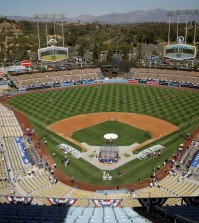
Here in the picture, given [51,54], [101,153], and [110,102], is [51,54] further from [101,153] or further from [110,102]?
[101,153]

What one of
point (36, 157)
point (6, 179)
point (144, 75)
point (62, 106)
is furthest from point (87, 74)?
point (6, 179)

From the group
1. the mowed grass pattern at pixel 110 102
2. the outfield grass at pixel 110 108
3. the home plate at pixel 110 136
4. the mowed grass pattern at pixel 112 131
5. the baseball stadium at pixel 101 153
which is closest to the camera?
the baseball stadium at pixel 101 153

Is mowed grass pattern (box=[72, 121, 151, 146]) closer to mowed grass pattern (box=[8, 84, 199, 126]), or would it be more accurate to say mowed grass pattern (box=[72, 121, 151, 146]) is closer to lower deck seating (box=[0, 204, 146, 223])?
mowed grass pattern (box=[8, 84, 199, 126])

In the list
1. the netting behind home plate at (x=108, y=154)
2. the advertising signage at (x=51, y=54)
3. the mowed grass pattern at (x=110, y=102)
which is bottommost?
the netting behind home plate at (x=108, y=154)

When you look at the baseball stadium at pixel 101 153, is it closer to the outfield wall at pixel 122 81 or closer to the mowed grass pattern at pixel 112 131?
the mowed grass pattern at pixel 112 131

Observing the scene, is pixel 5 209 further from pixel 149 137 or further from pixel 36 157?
pixel 149 137

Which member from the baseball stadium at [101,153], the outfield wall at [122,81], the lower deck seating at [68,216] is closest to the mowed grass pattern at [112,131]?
the baseball stadium at [101,153]

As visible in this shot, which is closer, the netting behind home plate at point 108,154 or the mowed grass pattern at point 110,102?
the netting behind home plate at point 108,154
